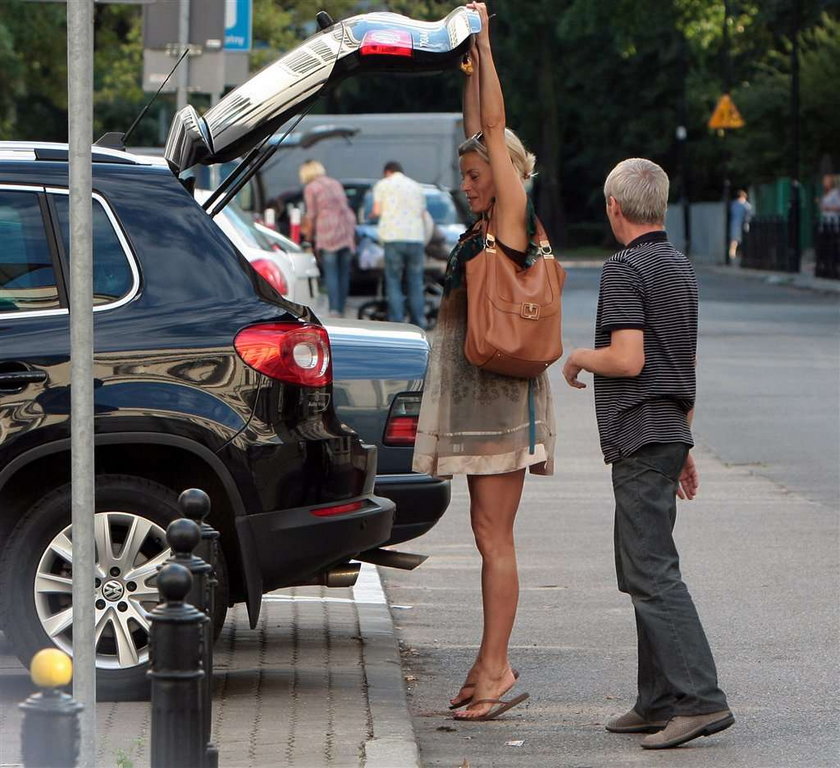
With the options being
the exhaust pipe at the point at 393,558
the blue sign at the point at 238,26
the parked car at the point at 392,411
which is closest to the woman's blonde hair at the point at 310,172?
the blue sign at the point at 238,26

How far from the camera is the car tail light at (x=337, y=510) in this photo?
6086mm

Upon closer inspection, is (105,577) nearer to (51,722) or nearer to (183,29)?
(51,722)

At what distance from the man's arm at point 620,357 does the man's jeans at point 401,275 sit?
611 inches

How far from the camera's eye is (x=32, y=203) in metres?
6.15

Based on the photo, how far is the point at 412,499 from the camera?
7109 millimetres

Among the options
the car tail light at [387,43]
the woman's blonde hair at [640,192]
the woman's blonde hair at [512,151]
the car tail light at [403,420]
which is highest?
the car tail light at [387,43]

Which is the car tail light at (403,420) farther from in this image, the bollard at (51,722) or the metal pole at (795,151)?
the metal pole at (795,151)

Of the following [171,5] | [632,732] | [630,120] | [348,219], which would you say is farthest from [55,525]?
[630,120]

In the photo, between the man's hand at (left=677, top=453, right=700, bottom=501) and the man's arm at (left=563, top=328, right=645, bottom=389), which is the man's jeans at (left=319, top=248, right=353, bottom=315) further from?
the man's arm at (left=563, top=328, right=645, bottom=389)

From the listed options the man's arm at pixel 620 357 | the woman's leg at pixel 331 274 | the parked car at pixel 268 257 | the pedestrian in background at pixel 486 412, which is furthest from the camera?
the woman's leg at pixel 331 274

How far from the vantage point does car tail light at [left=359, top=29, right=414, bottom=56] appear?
6070 mm

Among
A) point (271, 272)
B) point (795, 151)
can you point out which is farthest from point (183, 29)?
point (795, 151)

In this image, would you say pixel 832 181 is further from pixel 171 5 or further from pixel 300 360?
pixel 300 360

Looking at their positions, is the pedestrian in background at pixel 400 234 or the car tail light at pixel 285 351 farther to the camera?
the pedestrian in background at pixel 400 234
